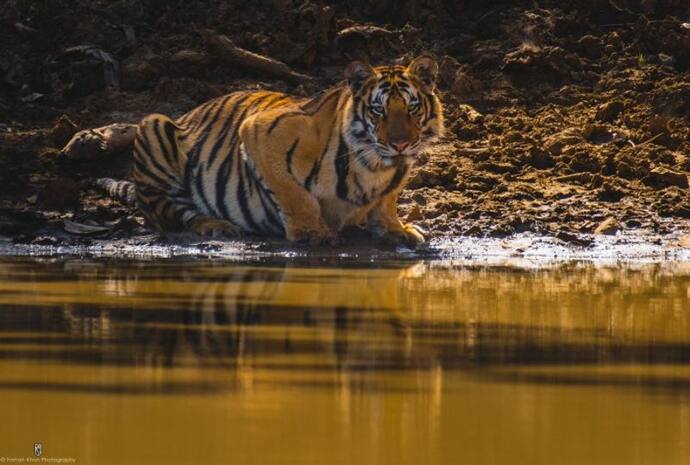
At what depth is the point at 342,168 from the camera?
1092cm

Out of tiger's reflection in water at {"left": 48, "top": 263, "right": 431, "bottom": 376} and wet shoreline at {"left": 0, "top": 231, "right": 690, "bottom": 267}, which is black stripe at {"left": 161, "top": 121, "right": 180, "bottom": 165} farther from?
tiger's reflection in water at {"left": 48, "top": 263, "right": 431, "bottom": 376}

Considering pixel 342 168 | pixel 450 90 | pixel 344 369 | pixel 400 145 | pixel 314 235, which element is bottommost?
pixel 344 369

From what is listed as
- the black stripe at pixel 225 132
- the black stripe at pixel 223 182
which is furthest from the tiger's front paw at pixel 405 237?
the black stripe at pixel 225 132

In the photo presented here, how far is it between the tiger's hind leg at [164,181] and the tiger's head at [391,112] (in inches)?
44.4

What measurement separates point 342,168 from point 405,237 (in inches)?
23.4

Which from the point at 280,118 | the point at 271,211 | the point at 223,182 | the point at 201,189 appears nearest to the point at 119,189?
the point at 201,189

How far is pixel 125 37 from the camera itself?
14875 millimetres

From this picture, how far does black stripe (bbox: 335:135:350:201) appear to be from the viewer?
10.9 meters

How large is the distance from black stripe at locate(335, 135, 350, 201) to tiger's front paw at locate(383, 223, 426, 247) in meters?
0.37

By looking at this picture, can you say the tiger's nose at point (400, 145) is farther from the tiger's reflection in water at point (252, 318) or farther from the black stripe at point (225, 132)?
the black stripe at point (225, 132)

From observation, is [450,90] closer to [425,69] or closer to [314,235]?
[425,69]

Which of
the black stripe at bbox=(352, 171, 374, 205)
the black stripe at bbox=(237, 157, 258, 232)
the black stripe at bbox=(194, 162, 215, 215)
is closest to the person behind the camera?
the black stripe at bbox=(352, 171, 374, 205)

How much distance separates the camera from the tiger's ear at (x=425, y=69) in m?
10.8

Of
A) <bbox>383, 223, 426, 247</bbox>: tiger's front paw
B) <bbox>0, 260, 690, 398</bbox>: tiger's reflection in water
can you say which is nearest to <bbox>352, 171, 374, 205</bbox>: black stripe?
<bbox>383, 223, 426, 247</bbox>: tiger's front paw
